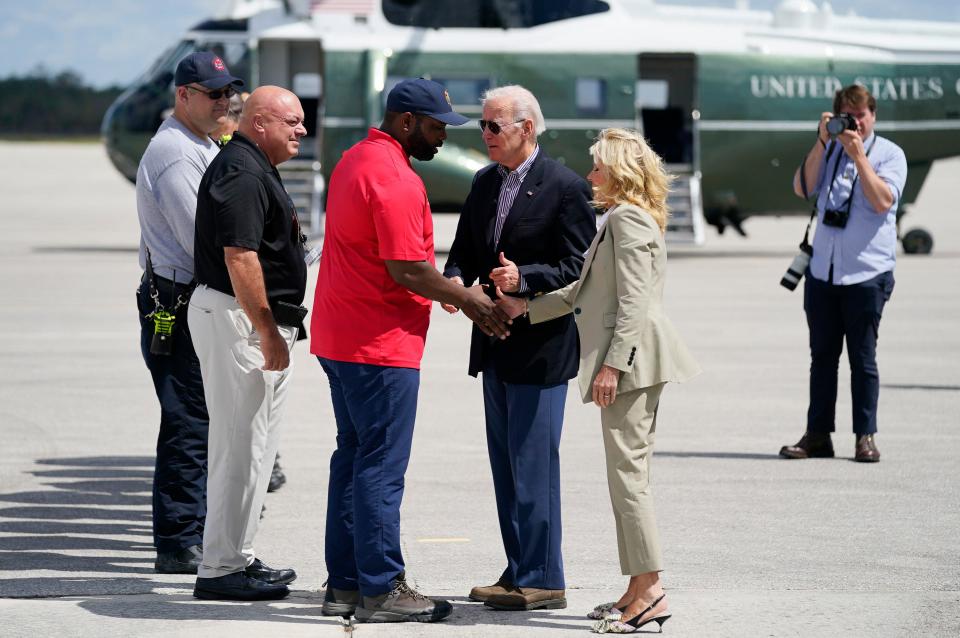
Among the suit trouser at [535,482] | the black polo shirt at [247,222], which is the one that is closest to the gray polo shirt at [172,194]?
the black polo shirt at [247,222]

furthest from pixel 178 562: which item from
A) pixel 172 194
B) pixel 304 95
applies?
pixel 304 95

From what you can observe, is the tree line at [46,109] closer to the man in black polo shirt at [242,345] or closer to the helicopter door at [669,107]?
the helicopter door at [669,107]

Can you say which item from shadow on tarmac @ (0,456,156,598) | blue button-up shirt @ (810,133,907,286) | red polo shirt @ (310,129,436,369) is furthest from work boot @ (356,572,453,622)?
blue button-up shirt @ (810,133,907,286)

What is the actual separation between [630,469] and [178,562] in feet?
6.89

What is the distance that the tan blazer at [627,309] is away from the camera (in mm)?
5594

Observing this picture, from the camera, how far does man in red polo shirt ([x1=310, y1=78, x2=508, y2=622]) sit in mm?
5609

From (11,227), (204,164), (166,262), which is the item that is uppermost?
(204,164)

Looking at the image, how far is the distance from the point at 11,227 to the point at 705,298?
713 inches

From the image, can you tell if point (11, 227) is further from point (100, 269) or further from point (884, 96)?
point (884, 96)

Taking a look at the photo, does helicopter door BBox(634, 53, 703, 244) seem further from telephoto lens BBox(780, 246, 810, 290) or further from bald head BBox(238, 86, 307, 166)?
bald head BBox(238, 86, 307, 166)

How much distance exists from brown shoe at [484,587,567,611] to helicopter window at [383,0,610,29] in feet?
55.4

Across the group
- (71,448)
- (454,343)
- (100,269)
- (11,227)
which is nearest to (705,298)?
(454,343)

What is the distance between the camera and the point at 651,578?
5.61m

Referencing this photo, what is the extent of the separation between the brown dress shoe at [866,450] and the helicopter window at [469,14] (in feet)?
46.2
